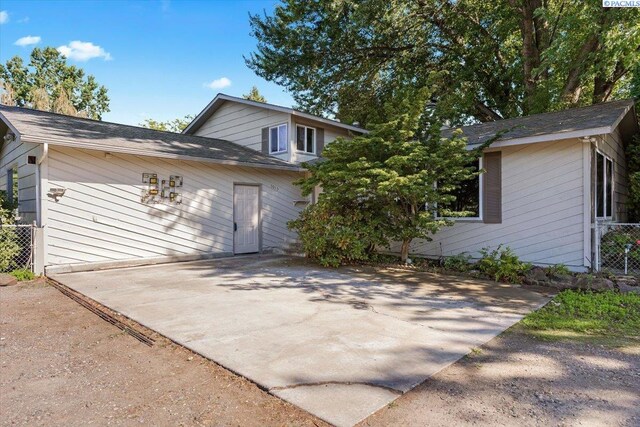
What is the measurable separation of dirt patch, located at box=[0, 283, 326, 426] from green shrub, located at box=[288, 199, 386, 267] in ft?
16.5

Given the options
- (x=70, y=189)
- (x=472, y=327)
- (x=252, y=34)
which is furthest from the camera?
(x=252, y=34)

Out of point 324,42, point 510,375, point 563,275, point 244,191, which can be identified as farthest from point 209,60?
point 510,375

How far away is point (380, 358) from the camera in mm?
3314

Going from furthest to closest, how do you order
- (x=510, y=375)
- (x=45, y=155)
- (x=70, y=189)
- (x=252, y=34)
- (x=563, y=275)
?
(x=252, y=34)
(x=70, y=189)
(x=45, y=155)
(x=563, y=275)
(x=510, y=375)

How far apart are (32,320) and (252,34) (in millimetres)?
14357

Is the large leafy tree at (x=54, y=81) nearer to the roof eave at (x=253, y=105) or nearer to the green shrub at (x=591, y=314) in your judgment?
the roof eave at (x=253, y=105)

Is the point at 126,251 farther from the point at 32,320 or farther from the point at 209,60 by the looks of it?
the point at 209,60

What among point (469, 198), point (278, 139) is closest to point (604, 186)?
point (469, 198)

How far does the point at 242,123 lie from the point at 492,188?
907 centimetres

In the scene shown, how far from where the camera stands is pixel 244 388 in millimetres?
2807

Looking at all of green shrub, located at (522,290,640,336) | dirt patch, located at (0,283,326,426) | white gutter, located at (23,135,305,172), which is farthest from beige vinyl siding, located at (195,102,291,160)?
dirt patch, located at (0,283,326,426)

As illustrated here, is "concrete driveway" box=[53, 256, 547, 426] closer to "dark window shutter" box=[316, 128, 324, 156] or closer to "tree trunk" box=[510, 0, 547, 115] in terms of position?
"dark window shutter" box=[316, 128, 324, 156]

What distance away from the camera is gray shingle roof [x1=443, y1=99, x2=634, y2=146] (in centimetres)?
682

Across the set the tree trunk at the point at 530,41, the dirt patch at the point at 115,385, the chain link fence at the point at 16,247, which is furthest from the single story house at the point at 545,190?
the chain link fence at the point at 16,247
